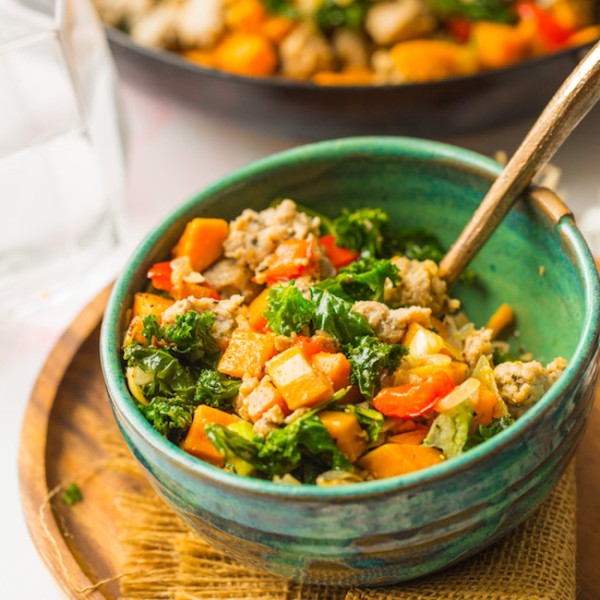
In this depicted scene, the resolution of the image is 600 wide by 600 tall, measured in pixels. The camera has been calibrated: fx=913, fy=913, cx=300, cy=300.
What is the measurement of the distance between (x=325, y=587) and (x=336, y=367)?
0.57 m

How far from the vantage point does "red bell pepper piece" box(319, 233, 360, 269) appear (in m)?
2.73

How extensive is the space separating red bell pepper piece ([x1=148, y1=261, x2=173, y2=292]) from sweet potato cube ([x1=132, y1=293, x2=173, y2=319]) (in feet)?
0.13

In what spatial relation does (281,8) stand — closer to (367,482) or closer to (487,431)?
(487,431)

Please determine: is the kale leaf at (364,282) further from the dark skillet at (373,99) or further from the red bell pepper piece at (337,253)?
the dark skillet at (373,99)

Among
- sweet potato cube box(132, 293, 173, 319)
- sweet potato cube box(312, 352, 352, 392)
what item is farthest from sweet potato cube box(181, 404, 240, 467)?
sweet potato cube box(132, 293, 173, 319)

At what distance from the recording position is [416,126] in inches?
137

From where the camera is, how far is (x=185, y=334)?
231 cm

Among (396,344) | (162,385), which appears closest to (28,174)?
(162,385)

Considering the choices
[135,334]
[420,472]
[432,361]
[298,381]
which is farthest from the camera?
[135,334]

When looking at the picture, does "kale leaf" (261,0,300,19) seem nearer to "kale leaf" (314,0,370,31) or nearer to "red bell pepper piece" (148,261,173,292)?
"kale leaf" (314,0,370,31)

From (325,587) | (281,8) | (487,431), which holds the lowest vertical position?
(325,587)

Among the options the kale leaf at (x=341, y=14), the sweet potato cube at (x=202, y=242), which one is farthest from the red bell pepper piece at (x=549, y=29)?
the sweet potato cube at (x=202, y=242)

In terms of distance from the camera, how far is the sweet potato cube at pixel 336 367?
86.7 inches

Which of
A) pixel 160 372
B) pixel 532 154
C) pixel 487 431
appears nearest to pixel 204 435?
pixel 160 372
